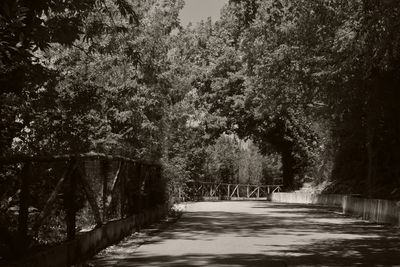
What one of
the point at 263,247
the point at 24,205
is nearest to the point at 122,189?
the point at 263,247

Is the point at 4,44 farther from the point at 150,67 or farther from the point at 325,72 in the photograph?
the point at 325,72

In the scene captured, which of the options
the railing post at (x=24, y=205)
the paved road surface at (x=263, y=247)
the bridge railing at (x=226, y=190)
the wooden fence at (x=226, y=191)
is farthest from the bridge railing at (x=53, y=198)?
the bridge railing at (x=226, y=190)

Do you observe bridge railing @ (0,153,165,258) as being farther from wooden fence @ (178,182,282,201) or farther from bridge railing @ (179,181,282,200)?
bridge railing @ (179,181,282,200)

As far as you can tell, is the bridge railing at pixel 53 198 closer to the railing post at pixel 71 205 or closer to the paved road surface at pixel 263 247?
the railing post at pixel 71 205

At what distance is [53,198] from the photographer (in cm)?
914

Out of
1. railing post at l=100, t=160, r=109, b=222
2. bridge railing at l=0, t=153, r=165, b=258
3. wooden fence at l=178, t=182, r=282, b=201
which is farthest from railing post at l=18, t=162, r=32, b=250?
wooden fence at l=178, t=182, r=282, b=201

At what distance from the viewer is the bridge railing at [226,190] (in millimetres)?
52625

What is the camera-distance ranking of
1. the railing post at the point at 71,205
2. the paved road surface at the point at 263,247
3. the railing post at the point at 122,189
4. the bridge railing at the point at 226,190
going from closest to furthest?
the railing post at the point at 71,205 < the paved road surface at the point at 263,247 < the railing post at the point at 122,189 < the bridge railing at the point at 226,190

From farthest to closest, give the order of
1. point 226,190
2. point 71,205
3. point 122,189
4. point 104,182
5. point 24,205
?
point 226,190 < point 122,189 < point 104,182 < point 71,205 < point 24,205

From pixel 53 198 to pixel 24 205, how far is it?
3.63 ft

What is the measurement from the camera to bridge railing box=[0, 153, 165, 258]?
784cm

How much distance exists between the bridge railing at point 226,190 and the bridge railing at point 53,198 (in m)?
34.9

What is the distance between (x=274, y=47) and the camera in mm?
34250

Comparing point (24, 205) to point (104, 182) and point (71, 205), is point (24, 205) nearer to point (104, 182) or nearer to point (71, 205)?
point (71, 205)
